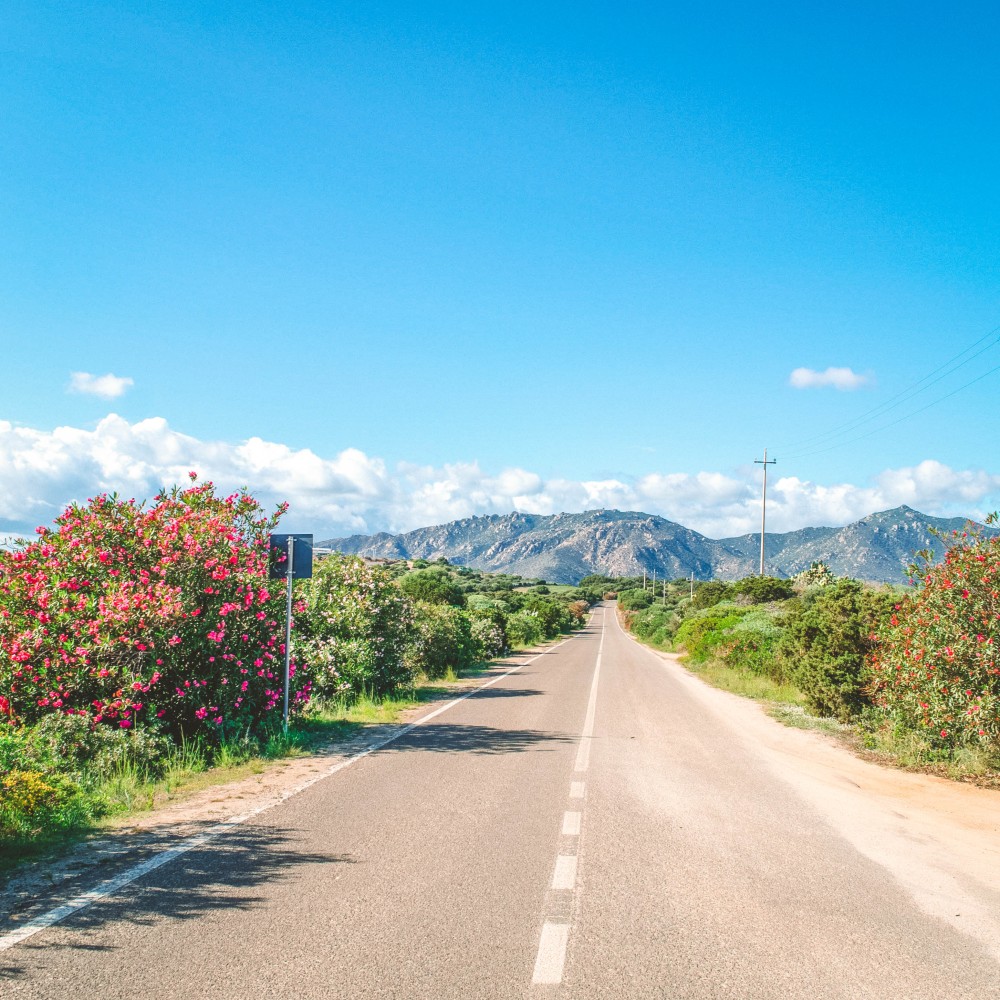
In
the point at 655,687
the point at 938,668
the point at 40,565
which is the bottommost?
the point at 655,687

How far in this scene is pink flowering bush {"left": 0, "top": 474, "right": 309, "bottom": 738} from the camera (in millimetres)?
9219

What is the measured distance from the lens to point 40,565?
389 inches

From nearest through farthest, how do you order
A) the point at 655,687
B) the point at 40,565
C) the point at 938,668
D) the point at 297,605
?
the point at 40,565 → the point at 938,668 → the point at 297,605 → the point at 655,687

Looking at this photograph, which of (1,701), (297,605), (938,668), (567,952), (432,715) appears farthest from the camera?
(432,715)

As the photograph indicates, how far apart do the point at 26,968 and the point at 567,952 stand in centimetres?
280

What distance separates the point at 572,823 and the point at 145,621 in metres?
5.73

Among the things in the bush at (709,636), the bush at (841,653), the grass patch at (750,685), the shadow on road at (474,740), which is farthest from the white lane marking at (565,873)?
the bush at (709,636)

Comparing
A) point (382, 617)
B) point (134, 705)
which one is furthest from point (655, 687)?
point (134, 705)

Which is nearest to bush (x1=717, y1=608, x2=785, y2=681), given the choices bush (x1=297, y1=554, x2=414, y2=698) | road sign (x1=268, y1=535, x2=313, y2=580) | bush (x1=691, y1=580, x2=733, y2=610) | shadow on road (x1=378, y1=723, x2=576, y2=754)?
bush (x1=297, y1=554, x2=414, y2=698)

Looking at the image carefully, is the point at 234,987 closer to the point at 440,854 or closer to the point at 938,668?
the point at 440,854

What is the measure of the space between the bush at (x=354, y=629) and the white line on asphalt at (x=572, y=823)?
28.3ft

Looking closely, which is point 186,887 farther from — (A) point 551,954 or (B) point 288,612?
(B) point 288,612

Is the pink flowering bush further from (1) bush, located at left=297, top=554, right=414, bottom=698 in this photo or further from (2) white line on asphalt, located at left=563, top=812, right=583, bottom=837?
(2) white line on asphalt, located at left=563, top=812, right=583, bottom=837

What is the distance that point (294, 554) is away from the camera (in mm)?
12055
